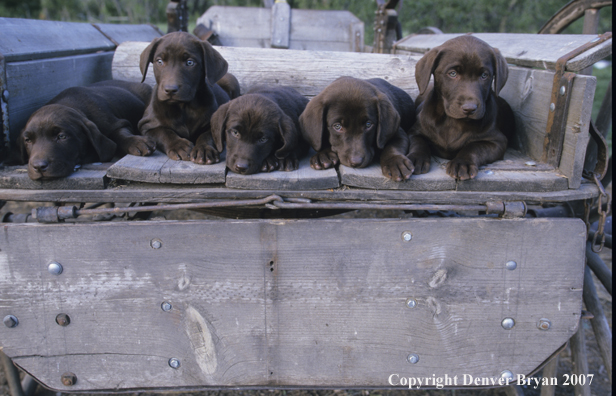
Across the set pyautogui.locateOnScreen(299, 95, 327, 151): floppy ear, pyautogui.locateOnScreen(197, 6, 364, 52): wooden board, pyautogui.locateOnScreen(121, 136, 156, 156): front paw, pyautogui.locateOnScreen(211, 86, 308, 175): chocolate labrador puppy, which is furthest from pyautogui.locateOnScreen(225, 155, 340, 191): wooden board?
pyautogui.locateOnScreen(197, 6, 364, 52): wooden board

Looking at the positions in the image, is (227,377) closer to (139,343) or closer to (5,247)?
(139,343)

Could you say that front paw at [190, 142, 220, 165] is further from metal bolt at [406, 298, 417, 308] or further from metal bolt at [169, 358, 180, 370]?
metal bolt at [406, 298, 417, 308]

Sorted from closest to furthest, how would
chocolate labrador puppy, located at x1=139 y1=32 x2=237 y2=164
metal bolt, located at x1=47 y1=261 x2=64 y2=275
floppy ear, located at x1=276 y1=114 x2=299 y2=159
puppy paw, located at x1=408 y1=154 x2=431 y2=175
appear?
metal bolt, located at x1=47 y1=261 x2=64 y2=275
puppy paw, located at x1=408 y1=154 x2=431 y2=175
floppy ear, located at x1=276 y1=114 x2=299 y2=159
chocolate labrador puppy, located at x1=139 y1=32 x2=237 y2=164

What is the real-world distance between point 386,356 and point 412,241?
713 millimetres

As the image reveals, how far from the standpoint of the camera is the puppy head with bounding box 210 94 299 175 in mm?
2873

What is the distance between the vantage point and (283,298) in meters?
2.55

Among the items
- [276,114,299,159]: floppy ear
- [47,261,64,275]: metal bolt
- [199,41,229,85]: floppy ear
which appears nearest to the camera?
[47,261,64,275]: metal bolt

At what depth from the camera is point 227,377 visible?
265cm

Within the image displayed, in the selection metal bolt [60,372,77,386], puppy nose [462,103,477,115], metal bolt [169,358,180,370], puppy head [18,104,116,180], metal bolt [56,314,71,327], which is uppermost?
puppy nose [462,103,477,115]

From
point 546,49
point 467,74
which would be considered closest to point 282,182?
point 467,74

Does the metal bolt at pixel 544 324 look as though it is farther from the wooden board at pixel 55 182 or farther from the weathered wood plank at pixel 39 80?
the weathered wood plank at pixel 39 80

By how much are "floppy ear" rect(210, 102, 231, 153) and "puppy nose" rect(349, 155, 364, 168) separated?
88 centimetres

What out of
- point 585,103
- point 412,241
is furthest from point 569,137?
point 412,241

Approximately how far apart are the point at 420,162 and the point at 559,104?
0.84 m
